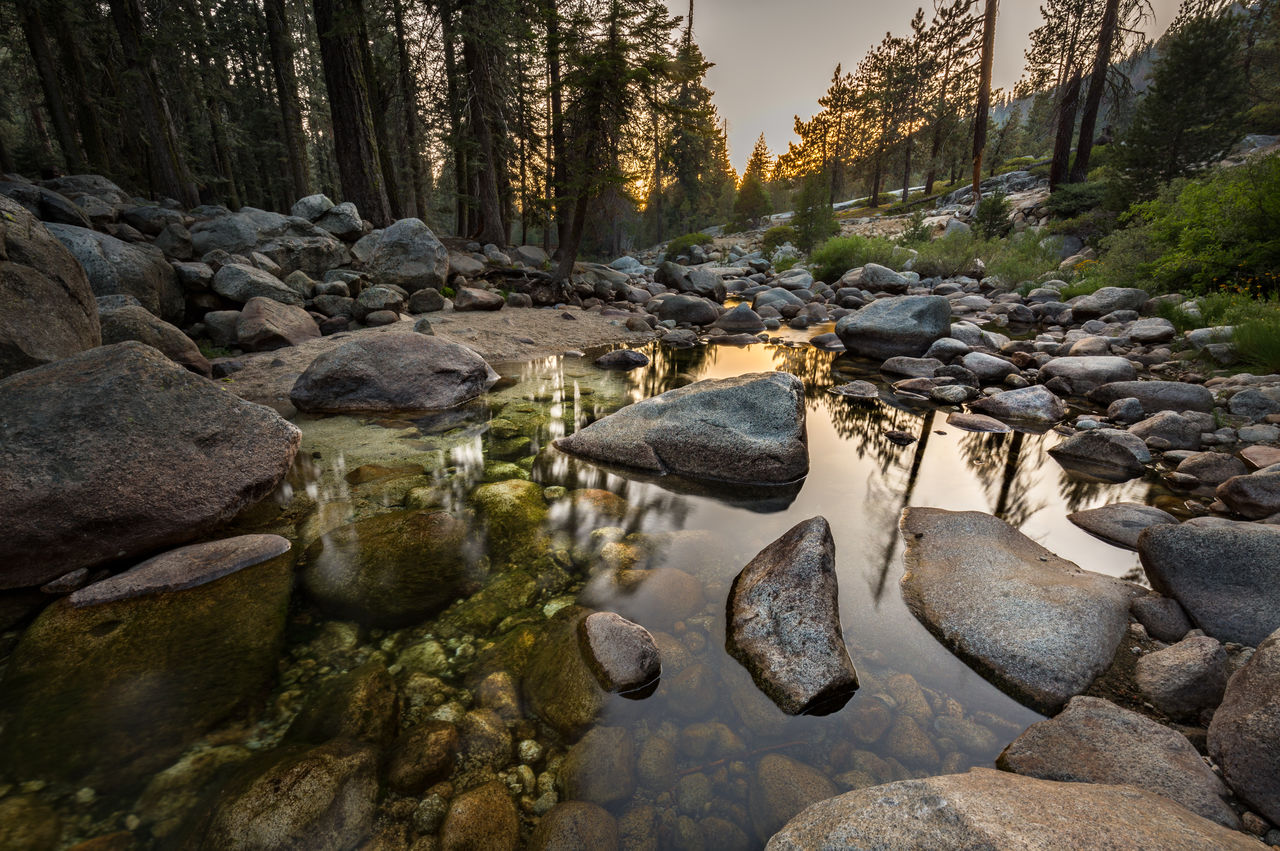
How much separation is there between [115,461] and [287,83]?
18.6m

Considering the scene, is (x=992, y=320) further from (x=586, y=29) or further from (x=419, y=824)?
(x=419, y=824)

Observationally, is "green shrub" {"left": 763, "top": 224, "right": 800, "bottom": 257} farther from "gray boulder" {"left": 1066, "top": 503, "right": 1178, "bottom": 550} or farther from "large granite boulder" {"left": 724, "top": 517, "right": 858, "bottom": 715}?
"large granite boulder" {"left": 724, "top": 517, "right": 858, "bottom": 715}

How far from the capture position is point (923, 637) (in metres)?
2.60

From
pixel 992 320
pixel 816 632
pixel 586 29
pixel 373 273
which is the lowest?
pixel 816 632

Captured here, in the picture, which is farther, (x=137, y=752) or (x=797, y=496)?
(x=797, y=496)

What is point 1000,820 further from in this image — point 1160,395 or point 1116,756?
point 1160,395

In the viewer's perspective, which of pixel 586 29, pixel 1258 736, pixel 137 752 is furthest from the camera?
pixel 586 29

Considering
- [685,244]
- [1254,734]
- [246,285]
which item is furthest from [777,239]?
[1254,734]

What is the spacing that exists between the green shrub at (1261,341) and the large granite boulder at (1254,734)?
257 inches

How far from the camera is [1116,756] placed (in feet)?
5.75

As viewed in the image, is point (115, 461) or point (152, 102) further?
point (152, 102)

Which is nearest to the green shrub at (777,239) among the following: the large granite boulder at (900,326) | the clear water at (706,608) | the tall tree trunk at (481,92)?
the tall tree trunk at (481,92)

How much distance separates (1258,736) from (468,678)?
2.81 metres

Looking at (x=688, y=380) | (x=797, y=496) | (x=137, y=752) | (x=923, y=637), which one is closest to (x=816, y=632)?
(x=923, y=637)
